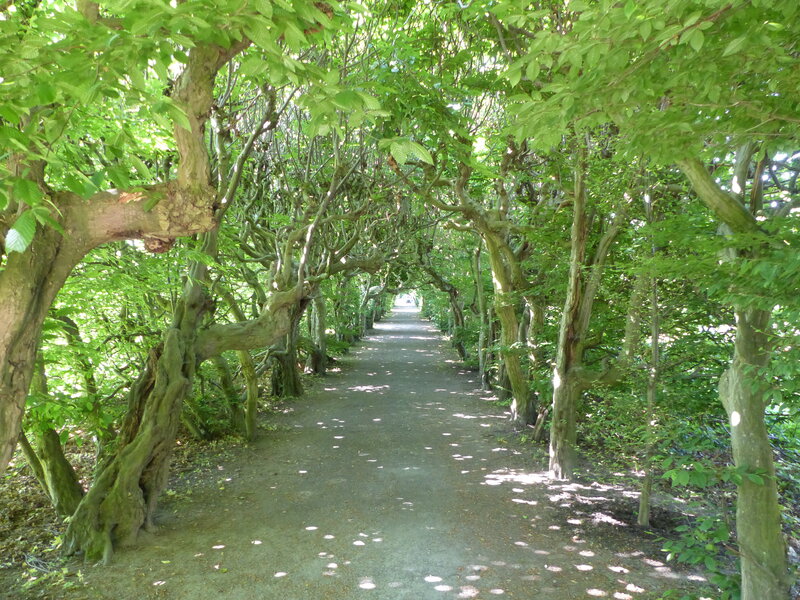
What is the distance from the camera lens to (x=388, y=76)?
5.96 meters

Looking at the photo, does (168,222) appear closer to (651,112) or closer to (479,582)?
(651,112)

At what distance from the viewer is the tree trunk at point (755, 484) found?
369 centimetres

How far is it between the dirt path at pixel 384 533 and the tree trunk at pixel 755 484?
0.97 m

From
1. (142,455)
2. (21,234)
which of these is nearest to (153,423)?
(142,455)

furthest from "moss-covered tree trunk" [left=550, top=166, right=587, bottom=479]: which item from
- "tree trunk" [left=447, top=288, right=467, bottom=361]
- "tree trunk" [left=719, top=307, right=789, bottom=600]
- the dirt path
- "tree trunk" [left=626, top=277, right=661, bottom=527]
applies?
"tree trunk" [left=447, top=288, right=467, bottom=361]

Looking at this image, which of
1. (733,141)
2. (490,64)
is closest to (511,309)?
(490,64)

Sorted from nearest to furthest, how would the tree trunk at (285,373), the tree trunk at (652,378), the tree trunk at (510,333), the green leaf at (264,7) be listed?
the green leaf at (264,7)
the tree trunk at (652,378)
the tree trunk at (510,333)
the tree trunk at (285,373)

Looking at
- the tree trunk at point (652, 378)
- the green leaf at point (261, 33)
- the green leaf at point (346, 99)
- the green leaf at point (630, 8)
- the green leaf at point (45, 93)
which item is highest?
the green leaf at point (630, 8)

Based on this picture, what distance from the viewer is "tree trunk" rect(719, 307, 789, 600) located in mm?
3691

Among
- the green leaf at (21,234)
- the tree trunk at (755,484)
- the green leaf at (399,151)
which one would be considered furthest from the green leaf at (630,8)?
the tree trunk at (755,484)

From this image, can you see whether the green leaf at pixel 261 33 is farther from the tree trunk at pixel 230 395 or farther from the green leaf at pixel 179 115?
the tree trunk at pixel 230 395

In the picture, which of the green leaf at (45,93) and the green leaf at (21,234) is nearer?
the green leaf at (21,234)

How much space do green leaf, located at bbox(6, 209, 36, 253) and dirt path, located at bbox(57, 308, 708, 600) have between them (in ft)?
12.9

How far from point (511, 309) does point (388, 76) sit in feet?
19.0
